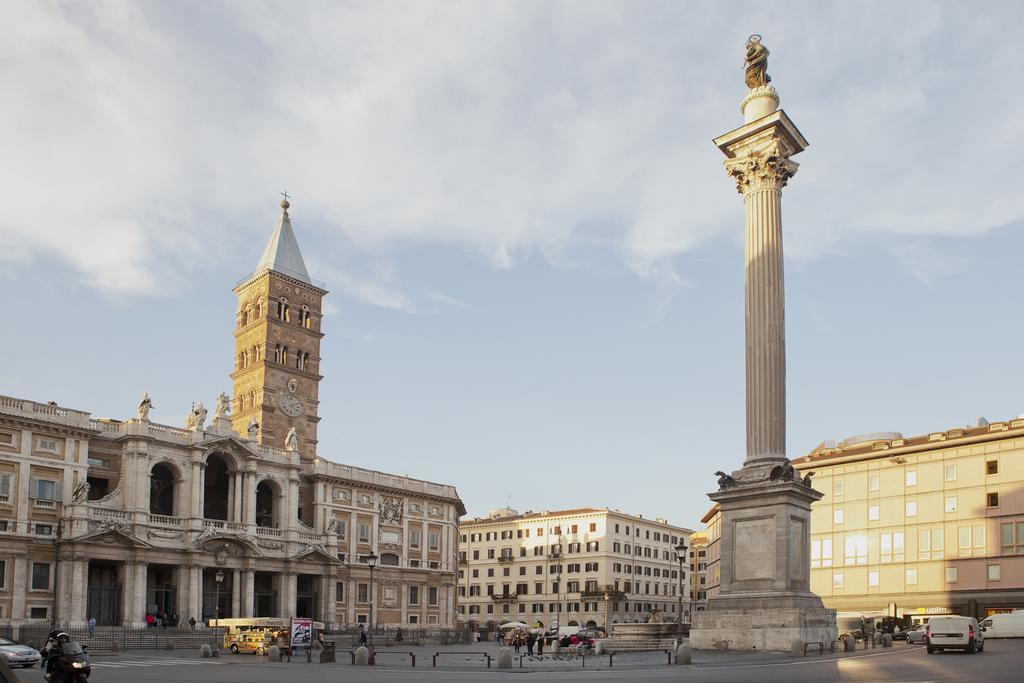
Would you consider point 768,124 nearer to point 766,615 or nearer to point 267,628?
point 766,615

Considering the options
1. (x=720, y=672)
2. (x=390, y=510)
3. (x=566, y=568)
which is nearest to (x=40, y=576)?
(x=390, y=510)

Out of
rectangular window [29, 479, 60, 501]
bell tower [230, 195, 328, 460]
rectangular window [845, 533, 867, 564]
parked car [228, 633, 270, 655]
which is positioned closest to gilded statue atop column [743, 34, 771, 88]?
parked car [228, 633, 270, 655]

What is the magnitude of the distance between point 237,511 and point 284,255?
1128 inches

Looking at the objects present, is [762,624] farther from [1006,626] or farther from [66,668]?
[1006,626]

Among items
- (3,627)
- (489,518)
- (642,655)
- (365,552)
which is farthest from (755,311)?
(489,518)

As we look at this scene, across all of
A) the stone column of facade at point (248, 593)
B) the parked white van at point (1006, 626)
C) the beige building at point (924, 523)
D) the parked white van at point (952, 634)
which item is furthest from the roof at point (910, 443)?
the stone column of facade at point (248, 593)

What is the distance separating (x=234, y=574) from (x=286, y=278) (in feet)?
98.2

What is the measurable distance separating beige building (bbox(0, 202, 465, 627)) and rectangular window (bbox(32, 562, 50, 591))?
8 cm

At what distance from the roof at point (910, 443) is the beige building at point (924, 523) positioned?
0.10 metres

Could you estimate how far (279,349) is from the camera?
278 feet

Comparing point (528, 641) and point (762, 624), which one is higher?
point (762, 624)

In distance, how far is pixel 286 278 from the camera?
8719 cm

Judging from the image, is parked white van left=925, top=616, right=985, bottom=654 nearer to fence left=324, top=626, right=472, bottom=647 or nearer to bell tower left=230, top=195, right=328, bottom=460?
fence left=324, top=626, right=472, bottom=647

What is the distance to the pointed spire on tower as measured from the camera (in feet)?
287
